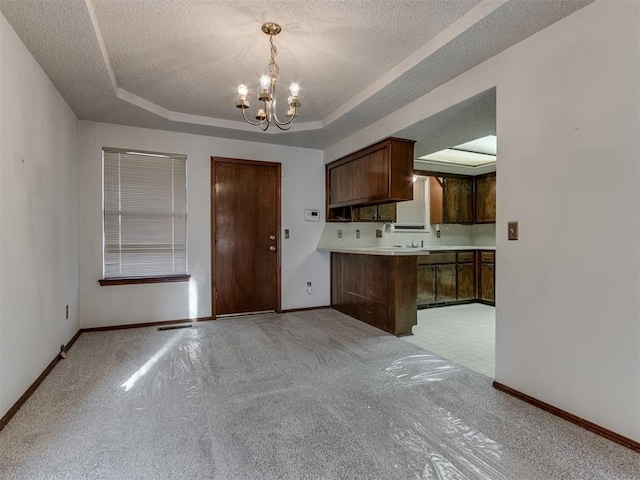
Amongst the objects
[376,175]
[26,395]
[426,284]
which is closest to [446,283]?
[426,284]

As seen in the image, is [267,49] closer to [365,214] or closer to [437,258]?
[365,214]

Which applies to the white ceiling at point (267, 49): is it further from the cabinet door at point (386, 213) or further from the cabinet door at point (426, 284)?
the cabinet door at point (426, 284)

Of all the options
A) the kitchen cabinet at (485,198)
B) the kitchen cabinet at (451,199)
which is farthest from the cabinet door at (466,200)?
the kitchen cabinet at (485,198)

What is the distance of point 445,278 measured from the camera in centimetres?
520

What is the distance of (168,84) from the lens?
3.04 m

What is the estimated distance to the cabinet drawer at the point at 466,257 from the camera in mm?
5348

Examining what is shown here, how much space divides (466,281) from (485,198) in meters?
1.62

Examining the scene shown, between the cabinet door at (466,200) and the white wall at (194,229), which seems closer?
the white wall at (194,229)

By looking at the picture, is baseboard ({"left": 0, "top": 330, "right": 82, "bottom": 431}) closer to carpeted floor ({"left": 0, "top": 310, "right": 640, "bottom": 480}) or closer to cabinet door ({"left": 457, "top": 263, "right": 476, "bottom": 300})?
carpeted floor ({"left": 0, "top": 310, "right": 640, "bottom": 480})

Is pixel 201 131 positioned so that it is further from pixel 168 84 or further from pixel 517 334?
pixel 517 334

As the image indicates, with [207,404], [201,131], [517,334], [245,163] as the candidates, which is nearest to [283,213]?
[245,163]

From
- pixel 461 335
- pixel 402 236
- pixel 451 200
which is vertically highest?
pixel 451 200

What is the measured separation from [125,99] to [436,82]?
2.87m

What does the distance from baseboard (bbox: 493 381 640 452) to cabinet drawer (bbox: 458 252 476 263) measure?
3.22 m
